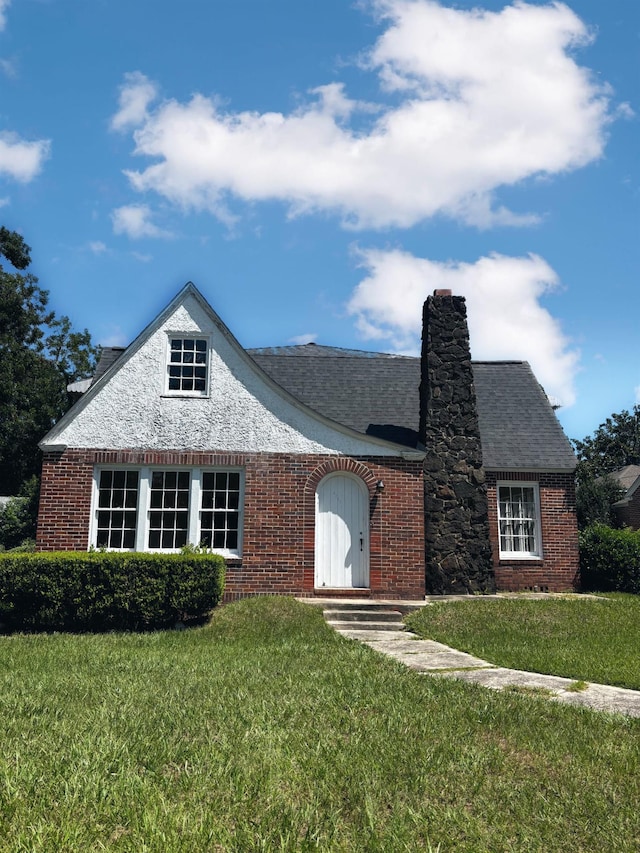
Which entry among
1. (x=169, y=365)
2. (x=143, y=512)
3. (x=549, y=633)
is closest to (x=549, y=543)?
(x=549, y=633)

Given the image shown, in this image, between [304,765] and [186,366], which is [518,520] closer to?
[186,366]

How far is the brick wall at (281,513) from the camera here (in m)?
12.9

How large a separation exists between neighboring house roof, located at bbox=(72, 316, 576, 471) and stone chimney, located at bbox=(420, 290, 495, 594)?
36.0 inches

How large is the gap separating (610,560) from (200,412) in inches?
435

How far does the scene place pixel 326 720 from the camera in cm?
507

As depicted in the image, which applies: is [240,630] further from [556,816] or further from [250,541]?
[556,816]

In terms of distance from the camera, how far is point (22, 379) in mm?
36469

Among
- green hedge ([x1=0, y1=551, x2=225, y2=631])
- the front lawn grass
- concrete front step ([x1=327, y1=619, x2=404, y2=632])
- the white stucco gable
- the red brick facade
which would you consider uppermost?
the white stucco gable

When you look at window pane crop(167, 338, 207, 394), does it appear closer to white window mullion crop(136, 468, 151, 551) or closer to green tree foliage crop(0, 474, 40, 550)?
white window mullion crop(136, 468, 151, 551)

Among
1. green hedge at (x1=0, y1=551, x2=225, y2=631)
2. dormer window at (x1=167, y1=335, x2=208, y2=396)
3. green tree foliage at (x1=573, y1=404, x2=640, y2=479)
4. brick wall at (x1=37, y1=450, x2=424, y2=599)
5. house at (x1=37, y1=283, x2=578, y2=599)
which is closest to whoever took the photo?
green hedge at (x1=0, y1=551, x2=225, y2=631)

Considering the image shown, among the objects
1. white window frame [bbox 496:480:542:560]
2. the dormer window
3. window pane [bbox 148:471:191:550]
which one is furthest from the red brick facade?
white window frame [bbox 496:480:542:560]

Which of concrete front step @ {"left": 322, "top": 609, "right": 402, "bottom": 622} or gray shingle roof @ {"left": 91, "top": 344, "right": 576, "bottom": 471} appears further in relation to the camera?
gray shingle roof @ {"left": 91, "top": 344, "right": 576, "bottom": 471}

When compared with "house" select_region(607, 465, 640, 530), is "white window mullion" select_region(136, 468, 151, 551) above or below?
below

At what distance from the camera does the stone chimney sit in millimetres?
14875
